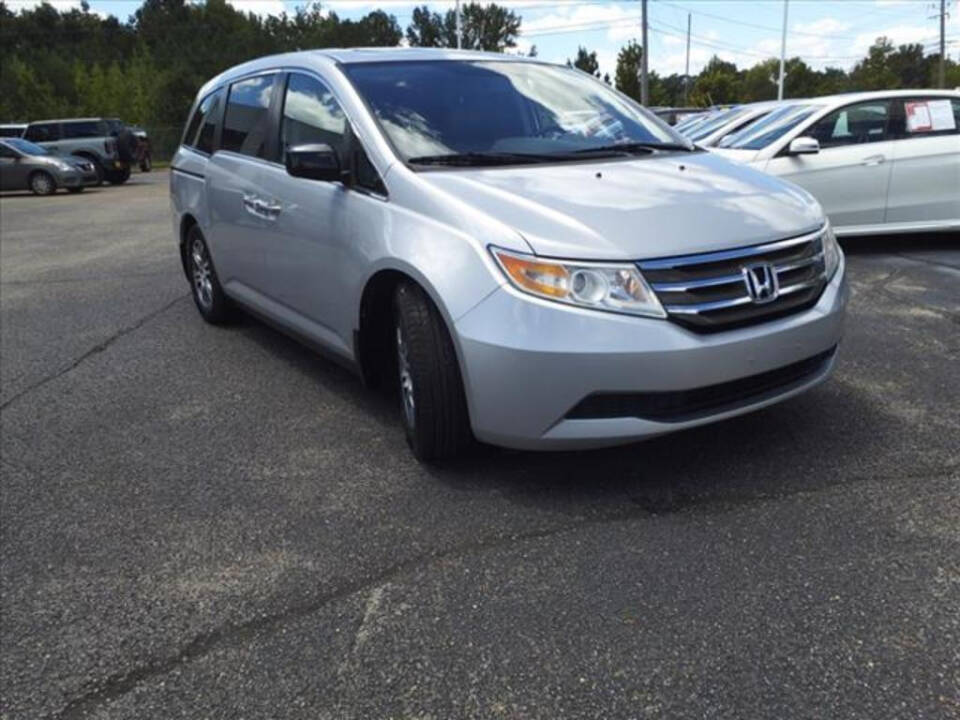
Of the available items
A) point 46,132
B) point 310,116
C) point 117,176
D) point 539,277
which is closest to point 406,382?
point 539,277

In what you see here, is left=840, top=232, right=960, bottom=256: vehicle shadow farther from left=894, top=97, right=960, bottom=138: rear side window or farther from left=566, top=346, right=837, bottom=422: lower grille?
left=566, top=346, right=837, bottom=422: lower grille

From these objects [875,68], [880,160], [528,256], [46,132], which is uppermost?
[875,68]

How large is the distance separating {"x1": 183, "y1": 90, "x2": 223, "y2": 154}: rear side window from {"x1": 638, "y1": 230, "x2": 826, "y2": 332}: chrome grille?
3.74 meters

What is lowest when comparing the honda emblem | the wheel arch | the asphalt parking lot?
the asphalt parking lot

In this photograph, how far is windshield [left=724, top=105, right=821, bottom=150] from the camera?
8.14 metres

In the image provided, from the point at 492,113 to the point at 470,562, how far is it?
2.19 meters

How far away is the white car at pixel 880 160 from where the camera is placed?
784 centimetres

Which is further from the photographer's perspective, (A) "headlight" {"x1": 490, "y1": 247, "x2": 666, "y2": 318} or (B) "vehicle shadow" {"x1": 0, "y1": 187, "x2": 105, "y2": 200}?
(B) "vehicle shadow" {"x1": 0, "y1": 187, "x2": 105, "y2": 200}

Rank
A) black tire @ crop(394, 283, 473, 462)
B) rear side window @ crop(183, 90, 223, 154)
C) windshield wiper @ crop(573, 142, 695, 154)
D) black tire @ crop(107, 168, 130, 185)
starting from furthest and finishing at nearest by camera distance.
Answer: black tire @ crop(107, 168, 130, 185) → rear side window @ crop(183, 90, 223, 154) → windshield wiper @ crop(573, 142, 695, 154) → black tire @ crop(394, 283, 473, 462)

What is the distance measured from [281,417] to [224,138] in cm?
214

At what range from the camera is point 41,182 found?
2183 centimetres

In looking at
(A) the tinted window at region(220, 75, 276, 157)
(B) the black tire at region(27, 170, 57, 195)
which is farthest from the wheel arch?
(B) the black tire at region(27, 170, 57, 195)

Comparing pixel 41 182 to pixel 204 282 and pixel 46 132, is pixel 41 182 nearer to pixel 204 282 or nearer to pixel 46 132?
pixel 46 132

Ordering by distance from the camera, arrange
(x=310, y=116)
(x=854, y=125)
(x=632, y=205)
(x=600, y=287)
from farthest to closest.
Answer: (x=854, y=125) < (x=310, y=116) < (x=632, y=205) < (x=600, y=287)
